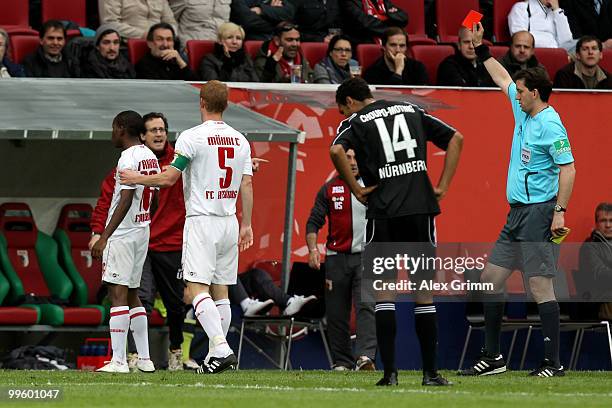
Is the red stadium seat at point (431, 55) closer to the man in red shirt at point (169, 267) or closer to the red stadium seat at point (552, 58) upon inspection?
the red stadium seat at point (552, 58)

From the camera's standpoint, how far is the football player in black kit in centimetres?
873

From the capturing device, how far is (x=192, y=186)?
10.3m

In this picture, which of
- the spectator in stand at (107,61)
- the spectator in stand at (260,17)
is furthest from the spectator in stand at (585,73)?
the spectator in stand at (107,61)

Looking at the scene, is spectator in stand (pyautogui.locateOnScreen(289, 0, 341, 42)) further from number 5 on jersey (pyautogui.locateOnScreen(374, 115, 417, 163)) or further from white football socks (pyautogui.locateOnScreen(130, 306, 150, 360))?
number 5 on jersey (pyautogui.locateOnScreen(374, 115, 417, 163))

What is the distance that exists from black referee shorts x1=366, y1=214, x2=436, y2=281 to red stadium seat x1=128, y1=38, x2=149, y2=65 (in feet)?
23.9

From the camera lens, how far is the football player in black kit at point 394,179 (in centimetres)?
873

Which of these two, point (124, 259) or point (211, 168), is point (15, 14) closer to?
point (124, 259)

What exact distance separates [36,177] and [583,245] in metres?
5.80

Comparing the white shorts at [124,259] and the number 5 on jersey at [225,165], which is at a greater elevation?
the number 5 on jersey at [225,165]

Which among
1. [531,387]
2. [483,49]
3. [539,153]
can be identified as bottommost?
Result: [531,387]

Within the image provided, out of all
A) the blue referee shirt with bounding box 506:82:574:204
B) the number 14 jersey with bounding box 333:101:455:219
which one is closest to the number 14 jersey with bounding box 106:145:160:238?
the number 14 jersey with bounding box 333:101:455:219

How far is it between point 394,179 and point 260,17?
8.70m

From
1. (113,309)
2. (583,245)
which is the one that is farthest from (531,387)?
(583,245)

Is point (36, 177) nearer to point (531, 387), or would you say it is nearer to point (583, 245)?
point (583, 245)
